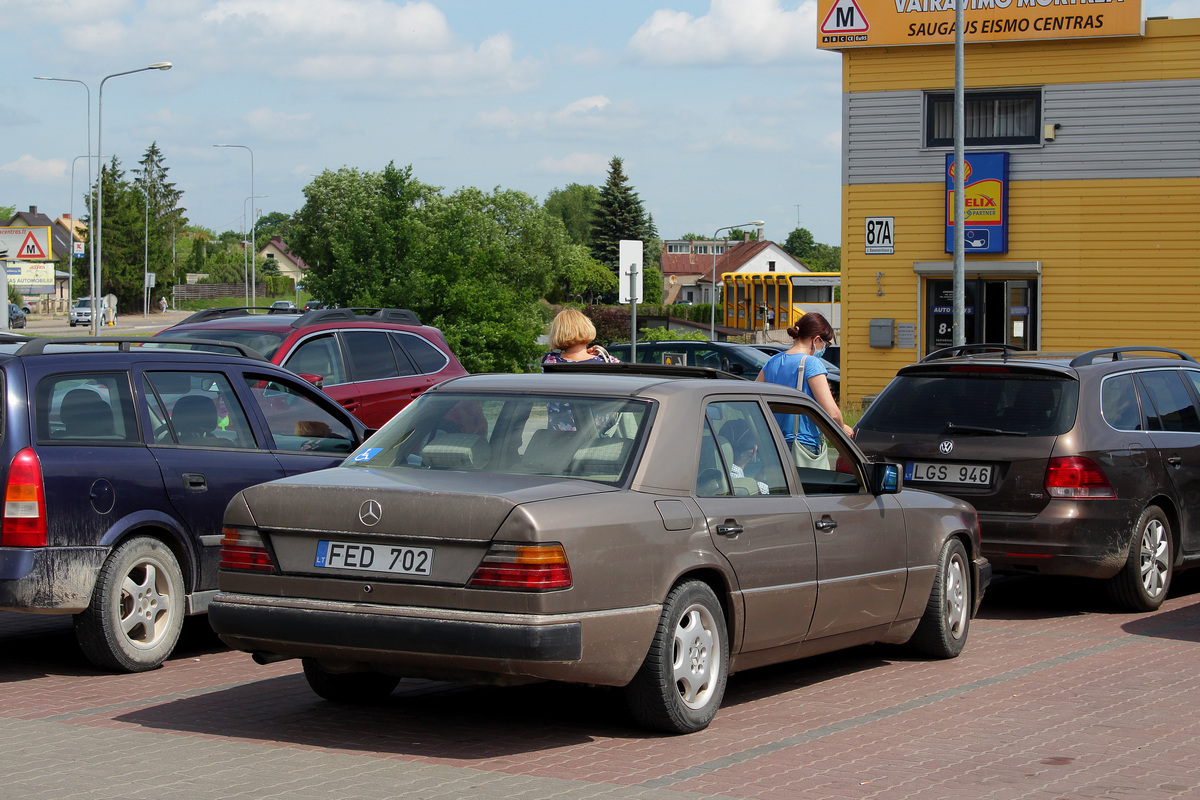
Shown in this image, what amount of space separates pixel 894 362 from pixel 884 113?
4889mm

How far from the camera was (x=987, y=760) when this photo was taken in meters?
5.45

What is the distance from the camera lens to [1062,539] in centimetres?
869

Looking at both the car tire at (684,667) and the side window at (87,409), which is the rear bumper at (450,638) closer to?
the car tire at (684,667)

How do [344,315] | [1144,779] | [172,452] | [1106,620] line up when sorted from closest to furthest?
[1144,779] → [172,452] → [1106,620] → [344,315]

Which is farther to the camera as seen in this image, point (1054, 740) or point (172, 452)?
point (172, 452)

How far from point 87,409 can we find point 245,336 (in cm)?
544

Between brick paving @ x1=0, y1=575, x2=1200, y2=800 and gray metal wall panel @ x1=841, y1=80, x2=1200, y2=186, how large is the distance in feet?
64.7

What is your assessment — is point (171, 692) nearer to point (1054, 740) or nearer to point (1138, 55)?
point (1054, 740)

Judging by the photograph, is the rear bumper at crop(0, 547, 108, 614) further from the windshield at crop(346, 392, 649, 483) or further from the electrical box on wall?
the electrical box on wall

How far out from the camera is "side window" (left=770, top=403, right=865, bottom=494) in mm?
6723

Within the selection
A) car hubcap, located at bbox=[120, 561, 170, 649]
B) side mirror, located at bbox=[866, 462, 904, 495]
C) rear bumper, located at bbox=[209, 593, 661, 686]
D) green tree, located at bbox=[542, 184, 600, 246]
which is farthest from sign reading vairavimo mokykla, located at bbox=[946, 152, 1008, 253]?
green tree, located at bbox=[542, 184, 600, 246]

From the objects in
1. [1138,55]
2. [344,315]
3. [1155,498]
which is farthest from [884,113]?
[1155,498]

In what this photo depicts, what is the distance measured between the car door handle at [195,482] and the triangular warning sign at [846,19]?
21964 mm

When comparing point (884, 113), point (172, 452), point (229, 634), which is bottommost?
point (229, 634)
